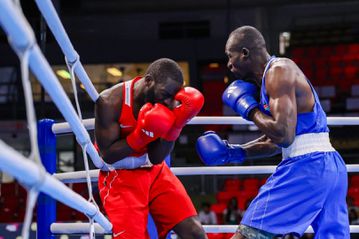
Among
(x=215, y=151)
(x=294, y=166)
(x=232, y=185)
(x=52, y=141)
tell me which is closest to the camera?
(x=294, y=166)

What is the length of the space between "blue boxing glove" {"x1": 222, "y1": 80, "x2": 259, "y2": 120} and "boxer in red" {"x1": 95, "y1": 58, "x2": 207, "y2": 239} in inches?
7.3

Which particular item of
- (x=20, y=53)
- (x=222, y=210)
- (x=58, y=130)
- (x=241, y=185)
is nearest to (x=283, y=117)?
(x=58, y=130)

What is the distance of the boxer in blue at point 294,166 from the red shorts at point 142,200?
13.2 inches

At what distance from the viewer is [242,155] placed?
7.12 feet

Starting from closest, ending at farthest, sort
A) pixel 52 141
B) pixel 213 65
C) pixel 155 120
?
pixel 155 120 → pixel 52 141 → pixel 213 65

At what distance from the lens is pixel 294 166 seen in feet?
6.24

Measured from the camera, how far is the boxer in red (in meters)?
1.85

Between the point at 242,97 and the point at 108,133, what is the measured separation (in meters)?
0.47

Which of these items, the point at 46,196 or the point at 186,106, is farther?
the point at 46,196

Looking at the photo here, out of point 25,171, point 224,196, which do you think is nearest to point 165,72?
point 25,171

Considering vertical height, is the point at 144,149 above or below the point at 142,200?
above

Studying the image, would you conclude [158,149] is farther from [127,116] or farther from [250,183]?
[250,183]

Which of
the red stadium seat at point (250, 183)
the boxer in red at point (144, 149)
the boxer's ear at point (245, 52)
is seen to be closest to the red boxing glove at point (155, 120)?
the boxer in red at point (144, 149)

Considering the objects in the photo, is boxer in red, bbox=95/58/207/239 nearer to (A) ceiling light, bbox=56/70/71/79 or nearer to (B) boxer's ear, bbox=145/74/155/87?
(B) boxer's ear, bbox=145/74/155/87
